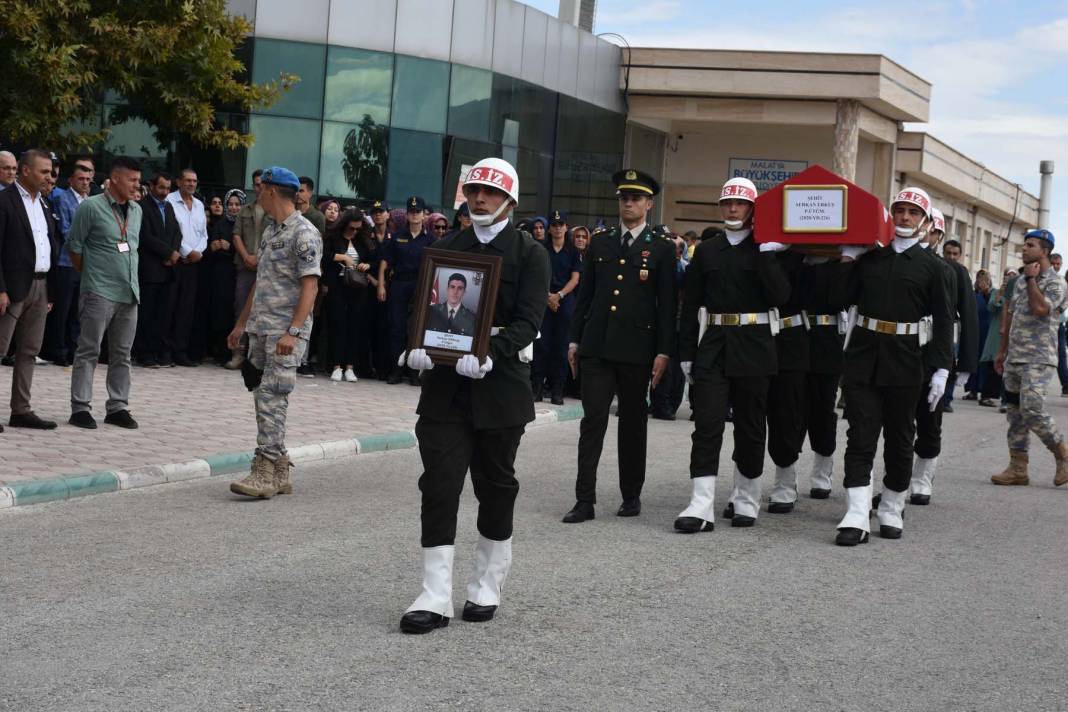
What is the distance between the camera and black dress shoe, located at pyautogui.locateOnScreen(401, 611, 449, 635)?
5.98m

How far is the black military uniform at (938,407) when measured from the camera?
10.2m

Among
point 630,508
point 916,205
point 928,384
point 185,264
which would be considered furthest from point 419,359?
point 185,264

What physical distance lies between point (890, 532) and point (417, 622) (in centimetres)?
416

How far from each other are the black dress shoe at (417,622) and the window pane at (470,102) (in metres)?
22.3

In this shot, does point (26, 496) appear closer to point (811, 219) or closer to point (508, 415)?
point (508, 415)

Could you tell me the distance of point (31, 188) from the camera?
37.2 ft

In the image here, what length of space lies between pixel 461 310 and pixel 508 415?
539 mm

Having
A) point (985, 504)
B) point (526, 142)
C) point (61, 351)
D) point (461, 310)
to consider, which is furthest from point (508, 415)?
point (526, 142)

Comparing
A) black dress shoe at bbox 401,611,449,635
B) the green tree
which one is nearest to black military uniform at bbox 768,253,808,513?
black dress shoe at bbox 401,611,449,635

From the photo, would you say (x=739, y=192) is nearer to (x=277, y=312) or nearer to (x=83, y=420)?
(x=277, y=312)

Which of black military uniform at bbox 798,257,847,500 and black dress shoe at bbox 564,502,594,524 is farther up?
black military uniform at bbox 798,257,847,500

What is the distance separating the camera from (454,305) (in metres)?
6.16

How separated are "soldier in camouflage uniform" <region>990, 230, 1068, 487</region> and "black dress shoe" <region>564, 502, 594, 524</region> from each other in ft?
15.3

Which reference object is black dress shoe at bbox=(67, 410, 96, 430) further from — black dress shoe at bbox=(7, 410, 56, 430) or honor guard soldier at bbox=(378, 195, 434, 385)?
honor guard soldier at bbox=(378, 195, 434, 385)
